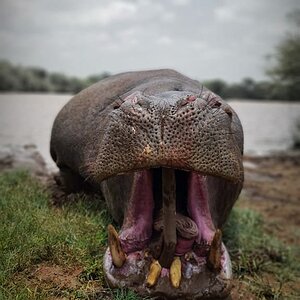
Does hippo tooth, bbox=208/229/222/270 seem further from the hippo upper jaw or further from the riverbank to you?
the riverbank

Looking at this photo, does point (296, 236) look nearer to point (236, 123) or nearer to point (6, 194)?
point (236, 123)

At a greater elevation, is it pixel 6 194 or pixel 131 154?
pixel 131 154

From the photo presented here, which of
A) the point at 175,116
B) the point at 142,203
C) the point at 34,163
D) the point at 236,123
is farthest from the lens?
the point at 34,163

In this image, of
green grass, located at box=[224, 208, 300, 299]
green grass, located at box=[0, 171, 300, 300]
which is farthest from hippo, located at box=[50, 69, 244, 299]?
green grass, located at box=[224, 208, 300, 299]

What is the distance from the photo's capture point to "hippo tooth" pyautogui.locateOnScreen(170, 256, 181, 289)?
2826 mm

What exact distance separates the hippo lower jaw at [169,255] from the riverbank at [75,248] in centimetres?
13

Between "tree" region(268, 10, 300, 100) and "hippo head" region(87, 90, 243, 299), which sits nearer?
"hippo head" region(87, 90, 243, 299)

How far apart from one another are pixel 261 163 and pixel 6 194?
978 cm

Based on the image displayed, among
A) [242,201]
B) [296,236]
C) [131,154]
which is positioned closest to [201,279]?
[131,154]

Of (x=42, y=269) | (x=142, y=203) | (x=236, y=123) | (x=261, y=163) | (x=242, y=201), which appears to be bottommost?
(x=261, y=163)

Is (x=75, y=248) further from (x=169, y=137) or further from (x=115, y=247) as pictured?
(x=169, y=137)

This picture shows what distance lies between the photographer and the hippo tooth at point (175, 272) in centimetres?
283

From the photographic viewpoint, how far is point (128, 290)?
2.87 m

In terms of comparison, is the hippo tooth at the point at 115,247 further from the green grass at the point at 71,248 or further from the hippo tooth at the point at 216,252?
the hippo tooth at the point at 216,252
